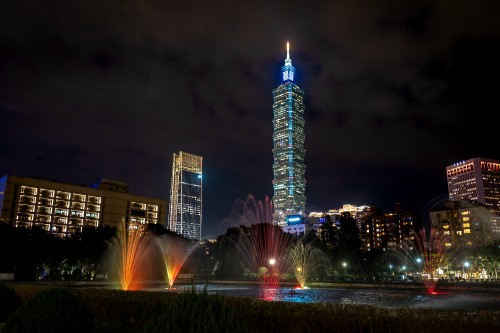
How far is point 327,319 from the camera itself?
9.59m

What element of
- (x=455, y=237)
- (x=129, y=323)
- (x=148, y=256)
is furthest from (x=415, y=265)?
(x=129, y=323)

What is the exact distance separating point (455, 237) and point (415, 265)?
2390 cm

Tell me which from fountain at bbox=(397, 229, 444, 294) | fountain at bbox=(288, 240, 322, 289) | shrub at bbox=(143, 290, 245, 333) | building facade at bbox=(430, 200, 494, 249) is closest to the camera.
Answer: shrub at bbox=(143, 290, 245, 333)

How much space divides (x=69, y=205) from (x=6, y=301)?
4406 inches

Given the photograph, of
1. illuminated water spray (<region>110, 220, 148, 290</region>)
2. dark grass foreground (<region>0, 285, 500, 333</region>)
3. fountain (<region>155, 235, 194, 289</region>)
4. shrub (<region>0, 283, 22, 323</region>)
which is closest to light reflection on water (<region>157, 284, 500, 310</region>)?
dark grass foreground (<region>0, 285, 500, 333</region>)

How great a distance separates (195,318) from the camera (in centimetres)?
576

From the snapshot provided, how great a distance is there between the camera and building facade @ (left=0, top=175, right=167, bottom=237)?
10494 cm

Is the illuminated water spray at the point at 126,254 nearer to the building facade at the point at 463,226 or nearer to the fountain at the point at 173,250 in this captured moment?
the fountain at the point at 173,250

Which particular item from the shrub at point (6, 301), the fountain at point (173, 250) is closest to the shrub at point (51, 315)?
the shrub at point (6, 301)

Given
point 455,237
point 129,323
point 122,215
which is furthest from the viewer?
point 455,237

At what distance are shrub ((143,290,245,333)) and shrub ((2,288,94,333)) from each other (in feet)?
17.7

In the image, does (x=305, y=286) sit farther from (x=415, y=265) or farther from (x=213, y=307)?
(x=415, y=265)

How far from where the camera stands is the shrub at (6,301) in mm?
14216

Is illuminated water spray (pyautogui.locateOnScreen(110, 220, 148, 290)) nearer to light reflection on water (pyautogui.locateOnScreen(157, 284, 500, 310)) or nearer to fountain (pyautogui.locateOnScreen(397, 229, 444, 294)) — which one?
light reflection on water (pyautogui.locateOnScreen(157, 284, 500, 310))
